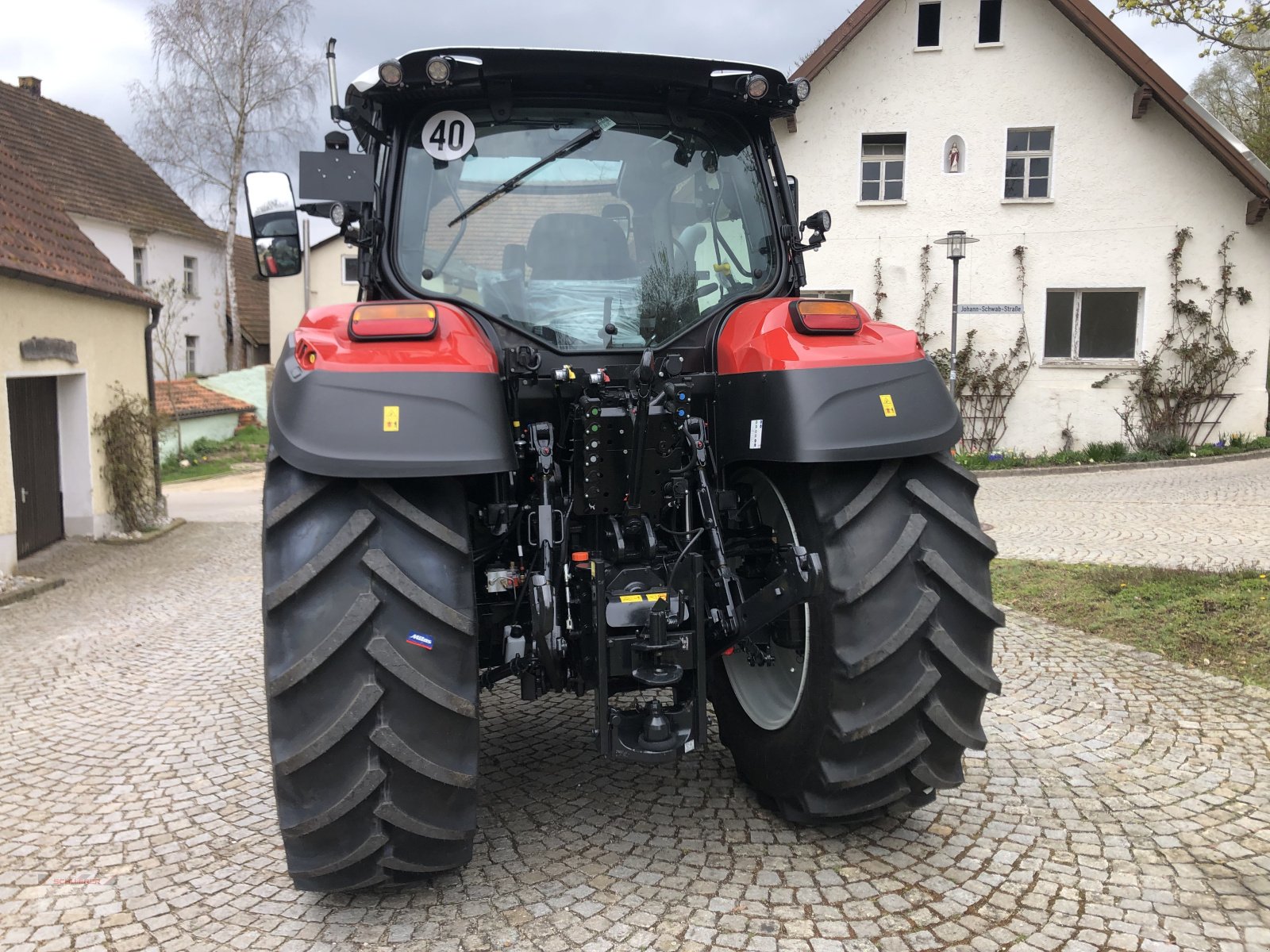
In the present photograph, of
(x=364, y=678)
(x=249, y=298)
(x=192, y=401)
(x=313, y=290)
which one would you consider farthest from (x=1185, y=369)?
(x=249, y=298)

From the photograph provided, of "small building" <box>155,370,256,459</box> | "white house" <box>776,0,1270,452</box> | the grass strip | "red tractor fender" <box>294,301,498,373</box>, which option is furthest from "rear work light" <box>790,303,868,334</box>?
"small building" <box>155,370,256,459</box>

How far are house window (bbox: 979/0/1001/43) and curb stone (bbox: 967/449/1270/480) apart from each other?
23.2ft

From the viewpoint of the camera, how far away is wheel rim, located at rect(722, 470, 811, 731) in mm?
2961

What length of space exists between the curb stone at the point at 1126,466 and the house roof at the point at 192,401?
17.2 m

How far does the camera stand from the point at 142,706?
4.87 meters

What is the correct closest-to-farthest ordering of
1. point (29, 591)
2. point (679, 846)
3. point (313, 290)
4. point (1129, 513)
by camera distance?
1. point (679, 846)
2. point (29, 591)
3. point (1129, 513)
4. point (313, 290)

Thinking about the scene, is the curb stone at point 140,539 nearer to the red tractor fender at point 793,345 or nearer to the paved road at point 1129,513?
the paved road at point 1129,513

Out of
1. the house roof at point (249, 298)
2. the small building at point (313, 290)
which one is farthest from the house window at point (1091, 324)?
the house roof at point (249, 298)

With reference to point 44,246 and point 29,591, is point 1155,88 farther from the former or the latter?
point 29,591

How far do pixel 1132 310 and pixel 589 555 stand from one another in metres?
15.7

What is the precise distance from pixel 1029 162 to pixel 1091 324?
2.92 metres

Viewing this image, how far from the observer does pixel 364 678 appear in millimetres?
2383

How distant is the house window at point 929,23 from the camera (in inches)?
612

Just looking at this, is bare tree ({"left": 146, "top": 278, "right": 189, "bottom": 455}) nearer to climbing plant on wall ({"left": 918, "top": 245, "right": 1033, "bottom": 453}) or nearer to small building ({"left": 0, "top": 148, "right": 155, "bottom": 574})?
small building ({"left": 0, "top": 148, "right": 155, "bottom": 574})
